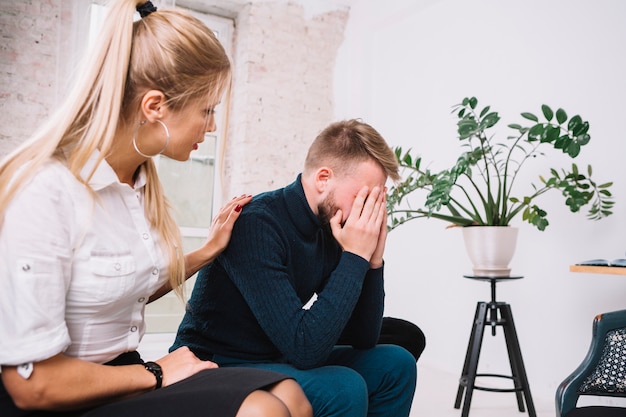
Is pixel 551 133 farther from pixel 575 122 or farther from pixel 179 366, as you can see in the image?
pixel 179 366

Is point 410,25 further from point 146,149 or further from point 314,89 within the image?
point 146,149

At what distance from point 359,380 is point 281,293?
246 mm

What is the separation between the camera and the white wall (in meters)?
2.68

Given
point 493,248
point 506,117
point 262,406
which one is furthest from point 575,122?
point 262,406

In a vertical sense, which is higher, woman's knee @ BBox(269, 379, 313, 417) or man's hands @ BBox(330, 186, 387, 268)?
man's hands @ BBox(330, 186, 387, 268)

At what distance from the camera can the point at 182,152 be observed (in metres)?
1.04

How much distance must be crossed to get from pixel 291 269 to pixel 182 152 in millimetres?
463

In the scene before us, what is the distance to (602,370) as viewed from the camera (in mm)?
1641

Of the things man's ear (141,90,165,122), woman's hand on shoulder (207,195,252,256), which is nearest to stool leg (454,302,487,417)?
woman's hand on shoulder (207,195,252,256)

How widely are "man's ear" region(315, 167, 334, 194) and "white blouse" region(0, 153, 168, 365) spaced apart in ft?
1.66

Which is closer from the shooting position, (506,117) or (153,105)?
(153,105)

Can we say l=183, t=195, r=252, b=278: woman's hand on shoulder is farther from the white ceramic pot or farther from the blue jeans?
the white ceramic pot

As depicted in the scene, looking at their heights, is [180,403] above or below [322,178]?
below

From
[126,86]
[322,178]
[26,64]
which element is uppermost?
[26,64]
